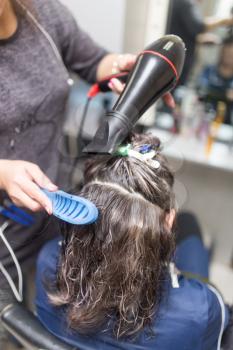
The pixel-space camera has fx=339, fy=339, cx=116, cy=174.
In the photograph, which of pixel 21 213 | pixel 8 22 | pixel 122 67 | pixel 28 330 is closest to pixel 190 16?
pixel 122 67

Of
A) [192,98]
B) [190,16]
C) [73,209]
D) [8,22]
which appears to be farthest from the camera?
[192,98]

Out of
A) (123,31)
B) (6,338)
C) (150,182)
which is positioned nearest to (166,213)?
(150,182)

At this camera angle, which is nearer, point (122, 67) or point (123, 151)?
point (123, 151)

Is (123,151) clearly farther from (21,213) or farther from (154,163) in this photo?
(21,213)

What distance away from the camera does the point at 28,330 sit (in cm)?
59

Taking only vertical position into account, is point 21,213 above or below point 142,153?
below

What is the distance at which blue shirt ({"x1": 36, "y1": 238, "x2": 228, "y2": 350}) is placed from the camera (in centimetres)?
65

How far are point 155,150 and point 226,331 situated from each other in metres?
0.42

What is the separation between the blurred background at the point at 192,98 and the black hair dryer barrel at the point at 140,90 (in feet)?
0.86

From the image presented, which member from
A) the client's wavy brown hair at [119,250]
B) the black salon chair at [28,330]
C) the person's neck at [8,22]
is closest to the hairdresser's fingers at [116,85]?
the client's wavy brown hair at [119,250]

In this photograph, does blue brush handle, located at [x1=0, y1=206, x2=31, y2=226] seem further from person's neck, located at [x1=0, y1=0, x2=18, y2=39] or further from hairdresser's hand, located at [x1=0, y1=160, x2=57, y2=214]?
person's neck, located at [x1=0, y1=0, x2=18, y2=39]

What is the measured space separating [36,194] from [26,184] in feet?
0.07

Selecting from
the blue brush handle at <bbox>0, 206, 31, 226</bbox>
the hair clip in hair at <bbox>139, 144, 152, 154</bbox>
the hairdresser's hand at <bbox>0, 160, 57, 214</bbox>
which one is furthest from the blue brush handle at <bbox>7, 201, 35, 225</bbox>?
the hair clip in hair at <bbox>139, 144, 152, 154</bbox>

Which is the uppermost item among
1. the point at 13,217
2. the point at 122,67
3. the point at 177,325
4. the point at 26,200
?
the point at 122,67
